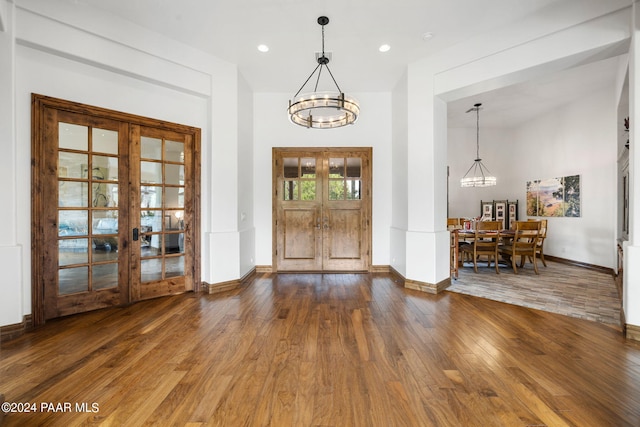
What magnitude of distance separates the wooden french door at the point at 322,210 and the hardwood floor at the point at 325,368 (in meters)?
2.12

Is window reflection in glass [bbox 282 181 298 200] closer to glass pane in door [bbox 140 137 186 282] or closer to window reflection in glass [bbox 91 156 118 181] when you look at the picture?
glass pane in door [bbox 140 137 186 282]

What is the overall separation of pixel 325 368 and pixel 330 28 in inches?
157

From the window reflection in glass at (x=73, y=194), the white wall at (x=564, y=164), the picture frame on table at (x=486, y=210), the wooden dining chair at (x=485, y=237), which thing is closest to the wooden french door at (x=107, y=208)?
the window reflection in glass at (x=73, y=194)


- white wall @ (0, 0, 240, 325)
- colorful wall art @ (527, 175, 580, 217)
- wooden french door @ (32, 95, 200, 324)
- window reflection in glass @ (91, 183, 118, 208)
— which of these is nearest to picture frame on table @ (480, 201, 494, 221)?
colorful wall art @ (527, 175, 580, 217)

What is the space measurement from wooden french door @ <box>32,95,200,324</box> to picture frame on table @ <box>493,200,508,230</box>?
8.12 m

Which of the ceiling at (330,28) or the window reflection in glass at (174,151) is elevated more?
the ceiling at (330,28)

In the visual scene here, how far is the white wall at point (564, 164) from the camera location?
19.4 ft

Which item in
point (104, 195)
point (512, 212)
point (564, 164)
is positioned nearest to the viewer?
point (104, 195)

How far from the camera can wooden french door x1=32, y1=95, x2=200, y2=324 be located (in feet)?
10.9

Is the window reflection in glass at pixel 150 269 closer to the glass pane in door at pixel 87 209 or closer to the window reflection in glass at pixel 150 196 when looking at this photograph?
the glass pane in door at pixel 87 209

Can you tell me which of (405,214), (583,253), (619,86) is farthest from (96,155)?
(583,253)

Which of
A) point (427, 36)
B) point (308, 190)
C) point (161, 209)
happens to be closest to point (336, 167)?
point (308, 190)

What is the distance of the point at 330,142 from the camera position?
586 cm

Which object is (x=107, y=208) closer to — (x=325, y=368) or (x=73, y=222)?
(x=73, y=222)
